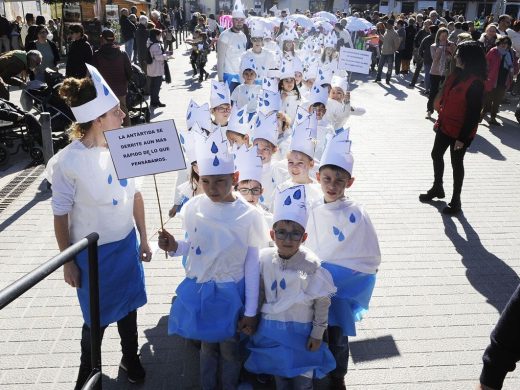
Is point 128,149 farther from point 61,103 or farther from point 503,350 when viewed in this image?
point 61,103

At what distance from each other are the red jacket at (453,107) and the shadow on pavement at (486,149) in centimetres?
334

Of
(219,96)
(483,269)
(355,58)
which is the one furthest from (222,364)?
(355,58)

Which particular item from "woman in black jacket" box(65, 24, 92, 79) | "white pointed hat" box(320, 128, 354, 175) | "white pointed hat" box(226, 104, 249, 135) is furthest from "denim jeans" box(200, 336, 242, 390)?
"woman in black jacket" box(65, 24, 92, 79)

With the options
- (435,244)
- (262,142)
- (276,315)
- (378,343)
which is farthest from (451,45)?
(276,315)

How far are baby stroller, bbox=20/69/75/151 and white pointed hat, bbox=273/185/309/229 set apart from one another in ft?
20.1

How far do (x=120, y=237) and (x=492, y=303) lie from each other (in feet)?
10.7

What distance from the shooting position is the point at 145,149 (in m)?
2.70

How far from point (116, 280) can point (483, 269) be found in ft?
12.0

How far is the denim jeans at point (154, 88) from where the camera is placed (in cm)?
1202

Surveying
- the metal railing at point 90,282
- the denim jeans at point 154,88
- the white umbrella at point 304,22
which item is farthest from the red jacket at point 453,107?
the white umbrella at point 304,22

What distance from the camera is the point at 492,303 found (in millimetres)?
4336

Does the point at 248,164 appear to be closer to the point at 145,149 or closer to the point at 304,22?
the point at 145,149

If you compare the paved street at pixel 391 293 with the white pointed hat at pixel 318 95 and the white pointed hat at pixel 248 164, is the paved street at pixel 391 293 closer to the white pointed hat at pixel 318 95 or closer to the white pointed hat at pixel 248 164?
the white pointed hat at pixel 248 164

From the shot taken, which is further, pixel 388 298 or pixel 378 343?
pixel 388 298
